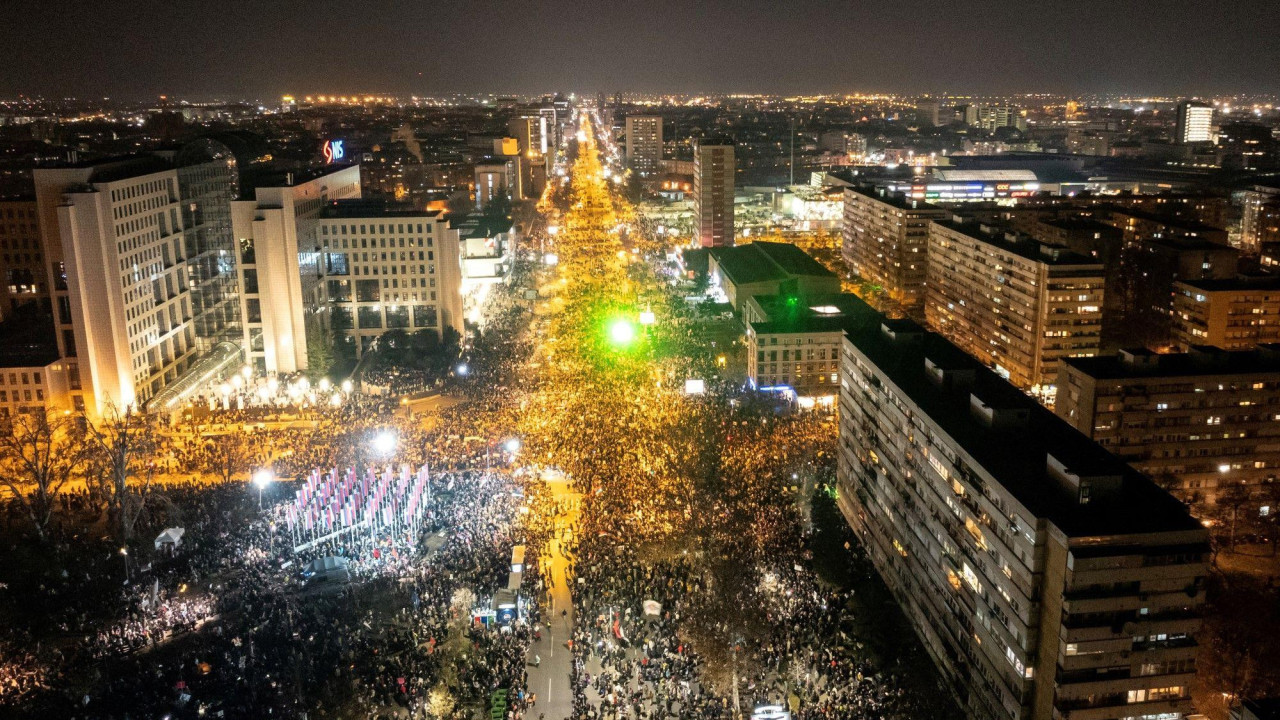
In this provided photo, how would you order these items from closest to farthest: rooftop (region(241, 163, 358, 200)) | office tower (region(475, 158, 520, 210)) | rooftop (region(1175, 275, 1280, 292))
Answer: rooftop (region(1175, 275, 1280, 292)), rooftop (region(241, 163, 358, 200)), office tower (region(475, 158, 520, 210))

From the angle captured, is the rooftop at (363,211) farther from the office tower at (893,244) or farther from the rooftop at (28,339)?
the office tower at (893,244)

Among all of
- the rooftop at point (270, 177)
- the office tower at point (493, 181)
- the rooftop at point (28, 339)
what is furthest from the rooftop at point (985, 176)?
the rooftop at point (28, 339)

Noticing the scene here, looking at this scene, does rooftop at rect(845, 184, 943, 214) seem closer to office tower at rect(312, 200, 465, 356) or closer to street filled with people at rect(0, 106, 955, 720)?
street filled with people at rect(0, 106, 955, 720)

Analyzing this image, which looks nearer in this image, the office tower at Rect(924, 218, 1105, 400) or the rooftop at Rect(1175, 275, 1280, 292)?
the rooftop at Rect(1175, 275, 1280, 292)

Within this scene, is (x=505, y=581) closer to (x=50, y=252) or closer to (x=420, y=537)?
(x=420, y=537)

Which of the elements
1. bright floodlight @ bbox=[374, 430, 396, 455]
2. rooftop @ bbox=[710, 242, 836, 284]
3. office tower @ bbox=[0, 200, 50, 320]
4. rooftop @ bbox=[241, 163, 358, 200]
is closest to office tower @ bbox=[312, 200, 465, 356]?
rooftop @ bbox=[241, 163, 358, 200]
